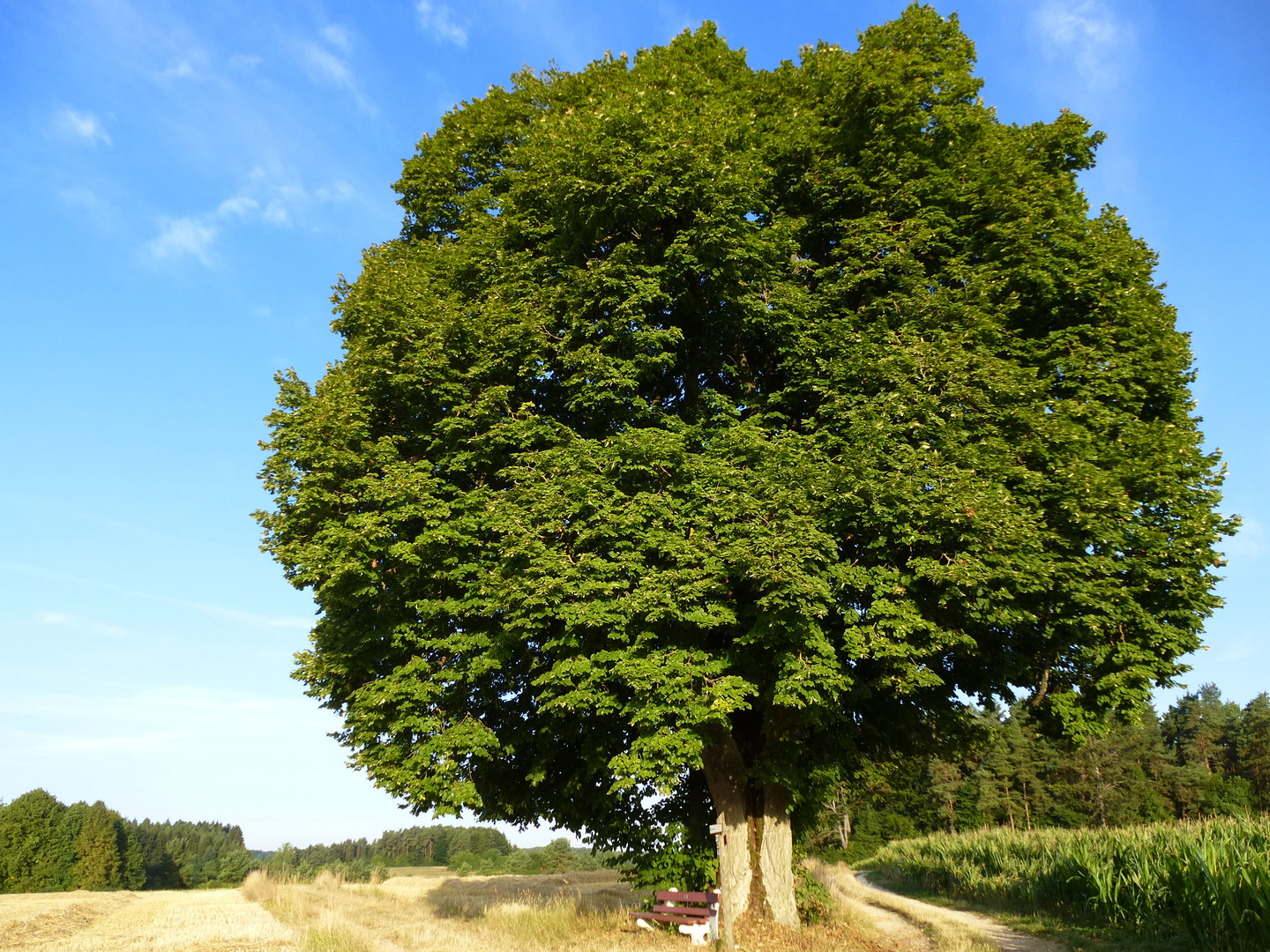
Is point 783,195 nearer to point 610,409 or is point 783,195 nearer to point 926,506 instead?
point 610,409

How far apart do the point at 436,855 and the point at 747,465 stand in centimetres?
10880

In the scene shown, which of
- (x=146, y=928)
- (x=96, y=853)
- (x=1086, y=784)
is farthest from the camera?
(x=96, y=853)

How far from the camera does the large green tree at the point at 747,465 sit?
1092 cm

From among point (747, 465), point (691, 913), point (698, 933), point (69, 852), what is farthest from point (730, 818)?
point (69, 852)

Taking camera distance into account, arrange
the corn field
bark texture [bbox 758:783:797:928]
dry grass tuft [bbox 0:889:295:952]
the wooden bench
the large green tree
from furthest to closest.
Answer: dry grass tuft [bbox 0:889:295:952], bark texture [bbox 758:783:797:928], the wooden bench, the large green tree, the corn field

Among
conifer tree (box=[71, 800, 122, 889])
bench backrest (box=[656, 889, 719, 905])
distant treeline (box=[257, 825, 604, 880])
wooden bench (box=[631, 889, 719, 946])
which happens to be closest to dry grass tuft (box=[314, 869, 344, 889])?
distant treeline (box=[257, 825, 604, 880])

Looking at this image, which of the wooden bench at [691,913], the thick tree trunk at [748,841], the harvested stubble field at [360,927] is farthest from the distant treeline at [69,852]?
the thick tree trunk at [748,841]

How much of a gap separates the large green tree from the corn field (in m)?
3.05

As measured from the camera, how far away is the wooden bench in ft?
41.3

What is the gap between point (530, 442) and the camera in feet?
44.3

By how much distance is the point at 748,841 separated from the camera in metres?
13.6

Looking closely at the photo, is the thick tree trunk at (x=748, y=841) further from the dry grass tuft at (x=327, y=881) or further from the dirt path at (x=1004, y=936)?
the dry grass tuft at (x=327, y=881)

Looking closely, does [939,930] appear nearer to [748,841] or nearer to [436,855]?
[748,841]

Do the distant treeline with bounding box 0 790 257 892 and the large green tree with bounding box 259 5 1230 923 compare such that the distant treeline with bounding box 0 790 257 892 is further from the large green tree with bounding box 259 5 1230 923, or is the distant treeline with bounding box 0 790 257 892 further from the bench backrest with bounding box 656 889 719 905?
the large green tree with bounding box 259 5 1230 923
